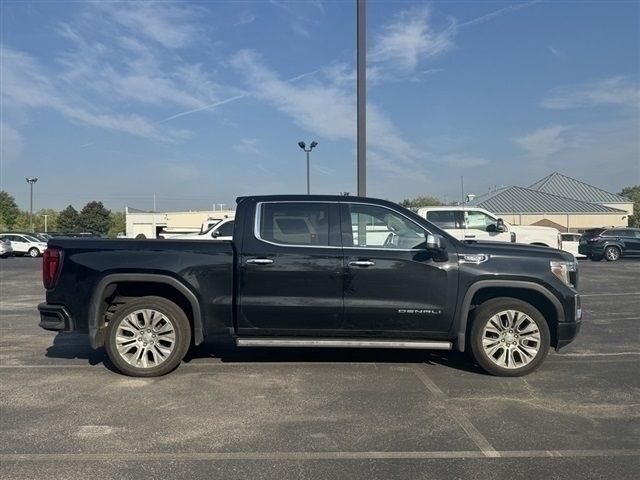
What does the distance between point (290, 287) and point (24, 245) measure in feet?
110

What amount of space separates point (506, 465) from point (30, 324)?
8154 mm

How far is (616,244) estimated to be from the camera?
82.1 ft

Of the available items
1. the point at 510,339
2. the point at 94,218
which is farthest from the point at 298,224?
the point at 94,218

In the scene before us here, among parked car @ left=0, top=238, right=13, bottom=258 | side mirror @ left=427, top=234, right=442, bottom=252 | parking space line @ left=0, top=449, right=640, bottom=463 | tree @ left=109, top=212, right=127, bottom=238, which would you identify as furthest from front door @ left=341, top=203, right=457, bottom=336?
tree @ left=109, top=212, right=127, bottom=238

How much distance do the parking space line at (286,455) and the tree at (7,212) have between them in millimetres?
89145

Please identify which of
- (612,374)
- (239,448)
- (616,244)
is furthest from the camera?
(616,244)

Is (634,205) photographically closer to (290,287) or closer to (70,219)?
(70,219)

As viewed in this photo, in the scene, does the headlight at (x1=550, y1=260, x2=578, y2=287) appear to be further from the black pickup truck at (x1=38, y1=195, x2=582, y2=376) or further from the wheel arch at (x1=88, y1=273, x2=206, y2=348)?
the wheel arch at (x1=88, y1=273, x2=206, y2=348)

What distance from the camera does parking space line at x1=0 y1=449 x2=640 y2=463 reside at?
390 cm

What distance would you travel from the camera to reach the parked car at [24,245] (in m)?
34.0

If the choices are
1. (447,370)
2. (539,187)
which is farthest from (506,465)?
(539,187)

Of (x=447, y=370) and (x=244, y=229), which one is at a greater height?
(x=244, y=229)

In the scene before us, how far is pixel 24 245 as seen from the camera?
34.1 metres

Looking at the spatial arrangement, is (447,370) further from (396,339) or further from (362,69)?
(362,69)
